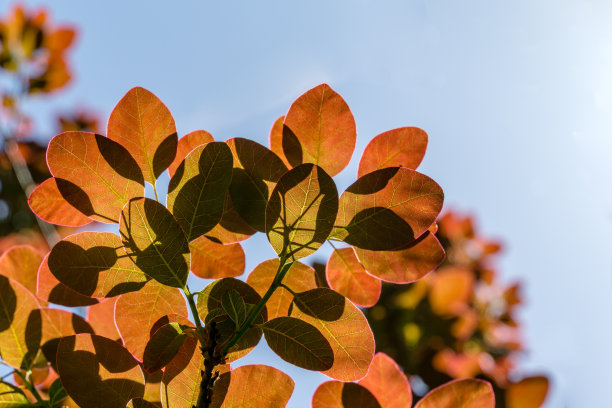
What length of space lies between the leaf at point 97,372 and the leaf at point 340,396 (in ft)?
0.75

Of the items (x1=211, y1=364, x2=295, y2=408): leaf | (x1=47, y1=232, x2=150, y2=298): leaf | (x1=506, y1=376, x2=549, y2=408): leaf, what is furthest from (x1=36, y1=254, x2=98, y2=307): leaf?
(x1=506, y1=376, x2=549, y2=408): leaf

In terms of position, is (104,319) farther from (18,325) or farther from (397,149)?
(397,149)

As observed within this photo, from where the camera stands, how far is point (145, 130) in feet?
1.98

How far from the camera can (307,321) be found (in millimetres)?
601

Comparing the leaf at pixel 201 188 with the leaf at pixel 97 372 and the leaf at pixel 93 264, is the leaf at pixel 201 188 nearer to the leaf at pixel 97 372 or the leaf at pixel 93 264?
the leaf at pixel 93 264

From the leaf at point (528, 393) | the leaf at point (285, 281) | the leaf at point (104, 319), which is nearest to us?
the leaf at point (285, 281)

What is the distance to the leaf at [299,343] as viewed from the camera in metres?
0.56

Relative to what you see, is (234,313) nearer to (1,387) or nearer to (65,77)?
(1,387)

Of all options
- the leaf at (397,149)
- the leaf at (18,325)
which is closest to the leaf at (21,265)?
the leaf at (18,325)

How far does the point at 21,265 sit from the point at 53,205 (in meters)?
0.25

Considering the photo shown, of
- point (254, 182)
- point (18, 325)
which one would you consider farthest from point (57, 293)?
point (254, 182)

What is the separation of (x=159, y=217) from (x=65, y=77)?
2213 mm

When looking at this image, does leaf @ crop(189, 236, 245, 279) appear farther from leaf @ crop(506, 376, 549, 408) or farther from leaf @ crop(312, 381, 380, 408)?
leaf @ crop(506, 376, 549, 408)

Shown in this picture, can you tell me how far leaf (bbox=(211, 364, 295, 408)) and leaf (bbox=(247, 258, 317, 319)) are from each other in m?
0.07
